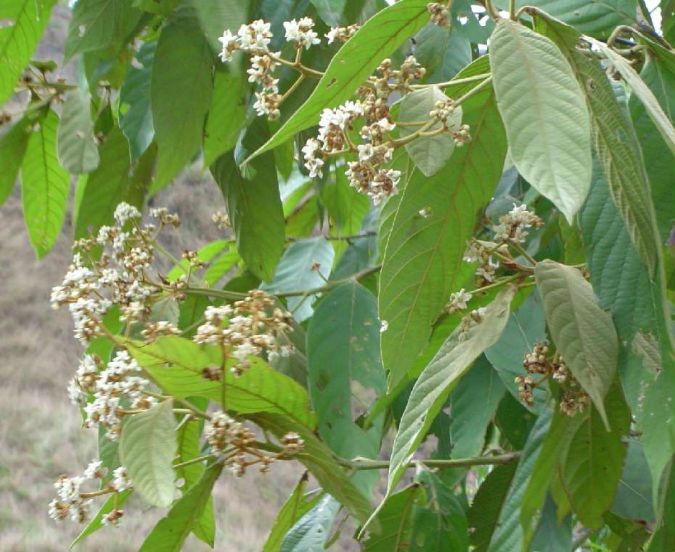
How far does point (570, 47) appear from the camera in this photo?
0.51 meters

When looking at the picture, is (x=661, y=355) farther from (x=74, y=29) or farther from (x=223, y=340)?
(x=74, y=29)

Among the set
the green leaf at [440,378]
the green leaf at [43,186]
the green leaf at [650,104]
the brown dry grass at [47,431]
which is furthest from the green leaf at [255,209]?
the brown dry grass at [47,431]

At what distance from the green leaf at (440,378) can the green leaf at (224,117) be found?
31 centimetres

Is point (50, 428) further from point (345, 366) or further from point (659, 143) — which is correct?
point (659, 143)

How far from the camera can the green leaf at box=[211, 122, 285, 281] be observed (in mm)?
890

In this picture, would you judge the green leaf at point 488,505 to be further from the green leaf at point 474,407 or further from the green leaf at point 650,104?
the green leaf at point 650,104

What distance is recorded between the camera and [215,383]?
2.02 feet

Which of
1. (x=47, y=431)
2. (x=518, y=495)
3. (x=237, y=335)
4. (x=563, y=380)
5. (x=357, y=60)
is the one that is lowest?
(x=47, y=431)

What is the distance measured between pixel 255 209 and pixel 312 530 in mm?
270

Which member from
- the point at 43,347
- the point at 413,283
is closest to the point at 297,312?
the point at 413,283

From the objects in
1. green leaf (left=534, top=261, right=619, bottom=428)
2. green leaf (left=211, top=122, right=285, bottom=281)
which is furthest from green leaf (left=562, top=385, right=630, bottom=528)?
green leaf (left=211, top=122, right=285, bottom=281)

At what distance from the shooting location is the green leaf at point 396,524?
2.74 feet

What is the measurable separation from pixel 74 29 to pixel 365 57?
36 cm

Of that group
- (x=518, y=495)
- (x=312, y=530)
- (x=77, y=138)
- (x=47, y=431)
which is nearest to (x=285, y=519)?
(x=312, y=530)
